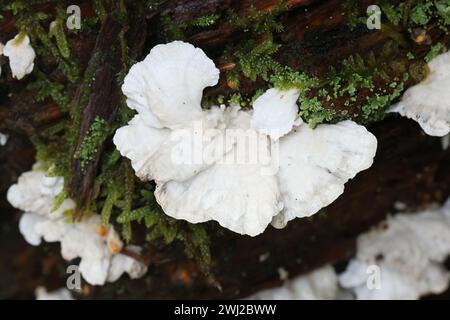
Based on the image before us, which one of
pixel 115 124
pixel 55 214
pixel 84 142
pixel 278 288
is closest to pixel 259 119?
pixel 115 124

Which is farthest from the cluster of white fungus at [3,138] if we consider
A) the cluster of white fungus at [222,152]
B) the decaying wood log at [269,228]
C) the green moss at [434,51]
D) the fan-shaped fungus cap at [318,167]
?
the green moss at [434,51]

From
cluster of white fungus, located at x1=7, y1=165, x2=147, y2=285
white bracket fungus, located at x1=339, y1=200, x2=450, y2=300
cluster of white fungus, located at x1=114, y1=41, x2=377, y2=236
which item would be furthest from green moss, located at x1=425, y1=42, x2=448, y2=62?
cluster of white fungus, located at x1=7, y1=165, x2=147, y2=285

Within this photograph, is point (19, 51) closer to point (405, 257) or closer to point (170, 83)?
point (170, 83)

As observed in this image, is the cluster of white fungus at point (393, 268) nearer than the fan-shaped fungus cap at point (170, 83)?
No

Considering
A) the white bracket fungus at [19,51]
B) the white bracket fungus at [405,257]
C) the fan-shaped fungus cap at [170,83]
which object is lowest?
the white bracket fungus at [405,257]

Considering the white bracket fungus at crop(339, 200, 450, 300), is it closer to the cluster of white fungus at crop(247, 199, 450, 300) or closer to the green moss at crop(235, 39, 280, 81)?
the cluster of white fungus at crop(247, 199, 450, 300)

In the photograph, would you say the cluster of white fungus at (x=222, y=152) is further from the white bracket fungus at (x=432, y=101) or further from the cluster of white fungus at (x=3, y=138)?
the cluster of white fungus at (x=3, y=138)
